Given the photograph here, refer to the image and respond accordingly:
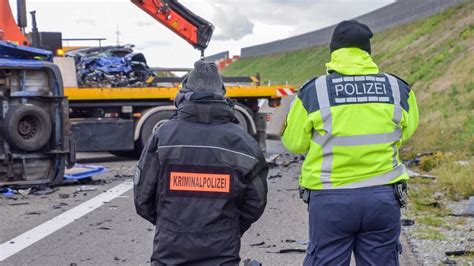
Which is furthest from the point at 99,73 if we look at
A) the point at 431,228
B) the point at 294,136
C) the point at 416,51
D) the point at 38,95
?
the point at 416,51

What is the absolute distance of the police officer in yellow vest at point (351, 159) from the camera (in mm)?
3678

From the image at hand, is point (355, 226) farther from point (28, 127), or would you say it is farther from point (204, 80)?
point (28, 127)

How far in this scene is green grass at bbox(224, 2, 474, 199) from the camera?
11.4 meters

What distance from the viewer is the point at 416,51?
31875mm

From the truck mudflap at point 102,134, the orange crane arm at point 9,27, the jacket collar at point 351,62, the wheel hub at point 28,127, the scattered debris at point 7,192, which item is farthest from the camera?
the truck mudflap at point 102,134

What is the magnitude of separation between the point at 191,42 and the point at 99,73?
258cm

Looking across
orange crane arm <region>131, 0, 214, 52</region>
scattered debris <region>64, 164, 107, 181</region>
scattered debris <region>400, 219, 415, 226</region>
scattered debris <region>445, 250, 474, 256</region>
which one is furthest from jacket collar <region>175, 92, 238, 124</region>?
orange crane arm <region>131, 0, 214, 52</region>

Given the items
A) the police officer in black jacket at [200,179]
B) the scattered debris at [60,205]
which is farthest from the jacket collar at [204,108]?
the scattered debris at [60,205]

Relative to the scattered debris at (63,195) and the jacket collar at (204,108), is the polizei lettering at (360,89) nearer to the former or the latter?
the jacket collar at (204,108)

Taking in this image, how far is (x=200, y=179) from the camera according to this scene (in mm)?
3250

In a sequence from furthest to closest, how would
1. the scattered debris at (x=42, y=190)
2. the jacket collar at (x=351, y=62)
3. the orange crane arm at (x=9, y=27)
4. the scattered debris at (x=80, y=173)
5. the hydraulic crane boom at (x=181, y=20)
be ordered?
1. the hydraulic crane boom at (x=181, y=20)
2. the orange crane arm at (x=9, y=27)
3. the scattered debris at (x=80, y=173)
4. the scattered debris at (x=42, y=190)
5. the jacket collar at (x=351, y=62)

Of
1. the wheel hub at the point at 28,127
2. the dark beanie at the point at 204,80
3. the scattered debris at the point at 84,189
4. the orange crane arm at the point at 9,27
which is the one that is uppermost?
the orange crane arm at the point at 9,27

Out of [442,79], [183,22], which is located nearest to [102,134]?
[183,22]

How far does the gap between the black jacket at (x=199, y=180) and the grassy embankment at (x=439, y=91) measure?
4.70 m
